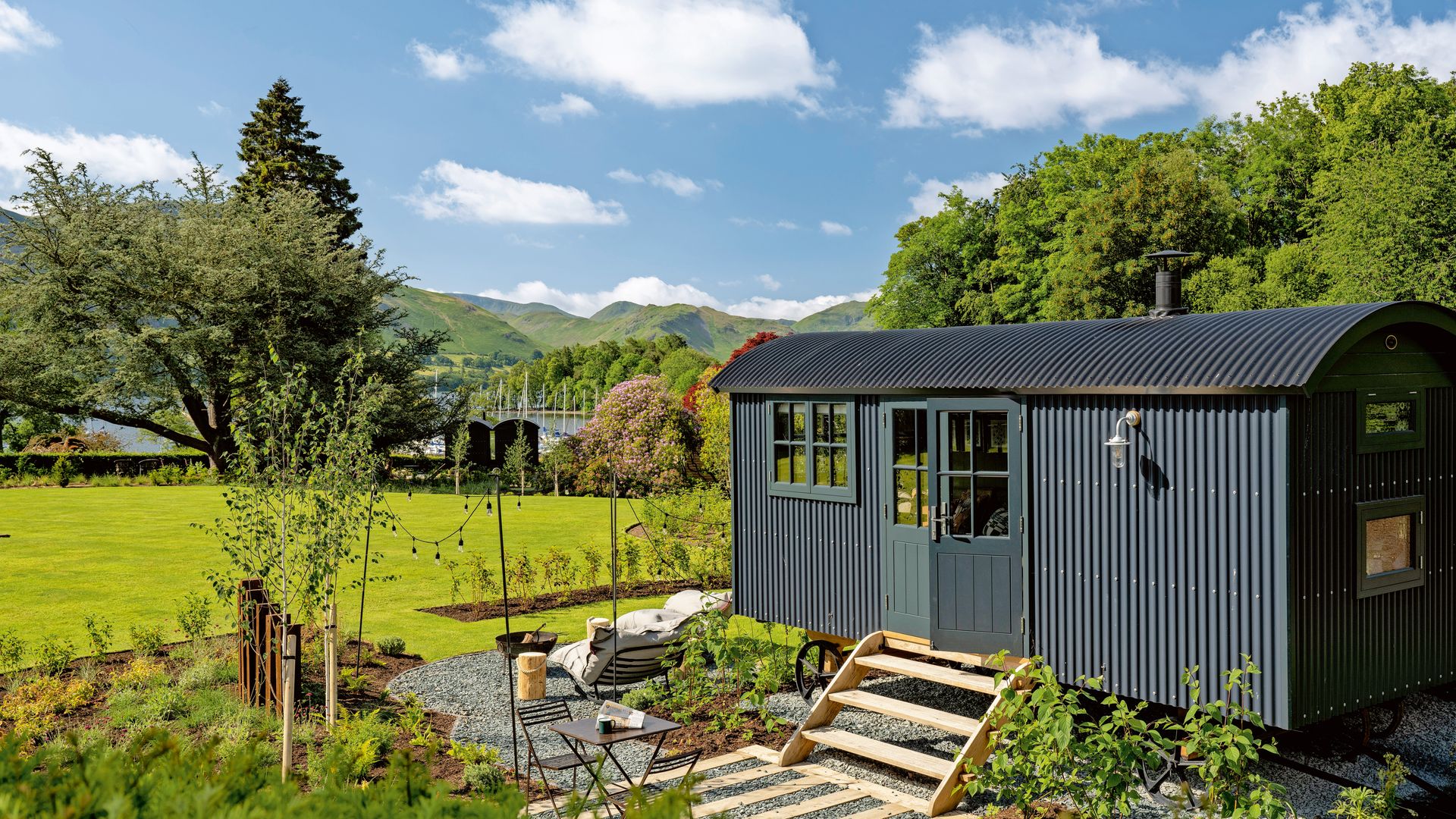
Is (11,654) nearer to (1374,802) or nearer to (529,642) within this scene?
(529,642)

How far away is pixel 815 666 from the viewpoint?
984 cm

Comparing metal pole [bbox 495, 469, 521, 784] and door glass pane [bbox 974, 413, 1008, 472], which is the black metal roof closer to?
door glass pane [bbox 974, 413, 1008, 472]

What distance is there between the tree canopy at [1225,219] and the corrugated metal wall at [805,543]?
21906mm

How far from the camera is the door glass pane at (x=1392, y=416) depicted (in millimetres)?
7703

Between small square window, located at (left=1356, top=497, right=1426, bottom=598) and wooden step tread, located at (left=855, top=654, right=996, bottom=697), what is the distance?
2.79m

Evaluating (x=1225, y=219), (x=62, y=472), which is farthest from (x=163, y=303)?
(x=1225, y=219)

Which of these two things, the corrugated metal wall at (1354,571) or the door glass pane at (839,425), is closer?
the corrugated metal wall at (1354,571)

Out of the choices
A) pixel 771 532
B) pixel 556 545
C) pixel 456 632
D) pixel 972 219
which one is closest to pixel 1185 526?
pixel 771 532

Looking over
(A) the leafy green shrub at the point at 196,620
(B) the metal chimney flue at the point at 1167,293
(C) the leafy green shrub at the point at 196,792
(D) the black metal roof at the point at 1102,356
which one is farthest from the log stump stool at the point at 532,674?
(B) the metal chimney flue at the point at 1167,293

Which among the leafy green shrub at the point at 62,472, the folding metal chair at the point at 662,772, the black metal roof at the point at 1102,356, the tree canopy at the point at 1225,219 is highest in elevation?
the tree canopy at the point at 1225,219

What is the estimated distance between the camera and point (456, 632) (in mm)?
12539

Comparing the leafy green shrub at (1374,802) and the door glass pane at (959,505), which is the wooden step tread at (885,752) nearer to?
the door glass pane at (959,505)

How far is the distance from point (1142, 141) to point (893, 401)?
3602cm

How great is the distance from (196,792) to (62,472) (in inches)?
1188
